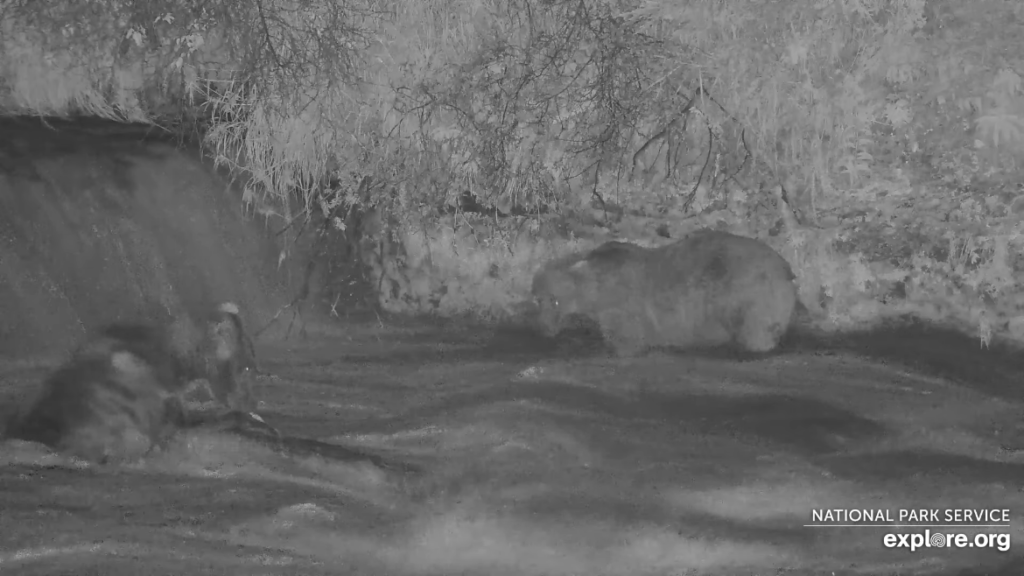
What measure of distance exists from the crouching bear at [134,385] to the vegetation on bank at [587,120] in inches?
14.5

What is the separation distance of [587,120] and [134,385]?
1347 mm

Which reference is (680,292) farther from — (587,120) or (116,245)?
(116,245)

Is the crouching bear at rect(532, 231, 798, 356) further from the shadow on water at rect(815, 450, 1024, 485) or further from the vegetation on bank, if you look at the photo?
the shadow on water at rect(815, 450, 1024, 485)

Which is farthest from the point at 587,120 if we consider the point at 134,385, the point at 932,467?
the point at 134,385

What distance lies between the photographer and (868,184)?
1791mm

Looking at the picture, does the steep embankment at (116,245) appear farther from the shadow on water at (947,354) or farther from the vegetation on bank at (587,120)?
the shadow on water at (947,354)

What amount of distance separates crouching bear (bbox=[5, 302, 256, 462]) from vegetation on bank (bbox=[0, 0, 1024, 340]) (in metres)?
0.37

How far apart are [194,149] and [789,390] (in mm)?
1655

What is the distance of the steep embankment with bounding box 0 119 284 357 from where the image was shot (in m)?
1.88

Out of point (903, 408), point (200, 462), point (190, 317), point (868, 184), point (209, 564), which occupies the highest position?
point (868, 184)

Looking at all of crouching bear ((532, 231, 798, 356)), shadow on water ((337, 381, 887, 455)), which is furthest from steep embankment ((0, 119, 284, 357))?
crouching bear ((532, 231, 798, 356))

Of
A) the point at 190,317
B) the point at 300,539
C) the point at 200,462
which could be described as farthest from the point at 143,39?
the point at 300,539

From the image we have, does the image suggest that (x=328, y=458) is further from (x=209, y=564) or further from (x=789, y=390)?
(x=789, y=390)

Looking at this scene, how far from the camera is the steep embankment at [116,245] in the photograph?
188 centimetres
